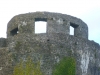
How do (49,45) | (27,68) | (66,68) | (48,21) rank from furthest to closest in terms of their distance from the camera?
1. (48,21)
2. (49,45)
3. (27,68)
4. (66,68)

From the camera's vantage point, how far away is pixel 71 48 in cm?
2209

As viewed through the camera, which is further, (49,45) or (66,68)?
(49,45)

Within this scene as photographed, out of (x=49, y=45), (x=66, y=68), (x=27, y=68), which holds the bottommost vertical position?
A: (x=27, y=68)

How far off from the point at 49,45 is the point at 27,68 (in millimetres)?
1970

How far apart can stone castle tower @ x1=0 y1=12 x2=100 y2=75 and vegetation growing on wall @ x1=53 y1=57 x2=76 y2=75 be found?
88cm

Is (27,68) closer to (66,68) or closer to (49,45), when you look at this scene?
(49,45)

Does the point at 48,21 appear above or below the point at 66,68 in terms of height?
above

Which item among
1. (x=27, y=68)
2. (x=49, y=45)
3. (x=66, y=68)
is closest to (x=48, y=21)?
(x=49, y=45)

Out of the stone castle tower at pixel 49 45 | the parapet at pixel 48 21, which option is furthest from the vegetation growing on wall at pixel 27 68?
the parapet at pixel 48 21

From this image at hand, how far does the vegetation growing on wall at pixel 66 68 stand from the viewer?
19.2m

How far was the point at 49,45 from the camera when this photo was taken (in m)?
21.7

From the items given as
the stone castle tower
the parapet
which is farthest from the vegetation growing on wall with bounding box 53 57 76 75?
the parapet

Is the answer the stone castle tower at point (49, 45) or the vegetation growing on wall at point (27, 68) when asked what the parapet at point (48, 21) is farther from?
the vegetation growing on wall at point (27, 68)

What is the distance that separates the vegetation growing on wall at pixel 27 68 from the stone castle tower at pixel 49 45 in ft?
0.91
